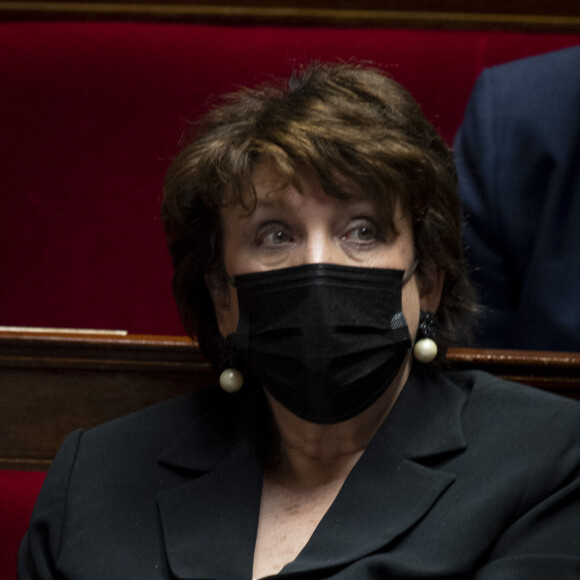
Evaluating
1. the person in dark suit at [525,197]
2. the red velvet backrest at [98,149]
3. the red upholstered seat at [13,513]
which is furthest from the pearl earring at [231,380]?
the red velvet backrest at [98,149]

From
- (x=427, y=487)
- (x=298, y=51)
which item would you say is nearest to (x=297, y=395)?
(x=427, y=487)

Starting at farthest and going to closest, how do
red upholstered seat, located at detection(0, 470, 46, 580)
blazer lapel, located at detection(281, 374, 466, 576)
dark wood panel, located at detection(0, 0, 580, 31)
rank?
dark wood panel, located at detection(0, 0, 580, 31), red upholstered seat, located at detection(0, 470, 46, 580), blazer lapel, located at detection(281, 374, 466, 576)

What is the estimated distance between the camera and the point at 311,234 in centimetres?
106

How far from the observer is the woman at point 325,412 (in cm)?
99

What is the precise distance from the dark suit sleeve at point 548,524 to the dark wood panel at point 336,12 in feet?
3.83

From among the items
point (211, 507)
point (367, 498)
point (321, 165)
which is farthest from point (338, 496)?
point (321, 165)

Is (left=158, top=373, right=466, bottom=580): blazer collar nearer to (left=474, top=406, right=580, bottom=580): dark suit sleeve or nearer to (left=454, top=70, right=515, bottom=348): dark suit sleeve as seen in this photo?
(left=474, top=406, right=580, bottom=580): dark suit sleeve

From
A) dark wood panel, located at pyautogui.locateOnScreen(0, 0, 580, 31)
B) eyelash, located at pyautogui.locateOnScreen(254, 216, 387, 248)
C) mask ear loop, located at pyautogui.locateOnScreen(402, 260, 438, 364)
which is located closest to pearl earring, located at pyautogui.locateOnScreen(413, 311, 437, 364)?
mask ear loop, located at pyautogui.locateOnScreen(402, 260, 438, 364)

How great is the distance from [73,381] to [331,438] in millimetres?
462

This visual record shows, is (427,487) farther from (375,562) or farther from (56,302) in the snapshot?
(56,302)

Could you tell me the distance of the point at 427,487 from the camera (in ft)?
3.38

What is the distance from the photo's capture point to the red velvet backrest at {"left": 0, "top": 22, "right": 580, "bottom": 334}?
1982mm

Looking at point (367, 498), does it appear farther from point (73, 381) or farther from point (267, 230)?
point (73, 381)

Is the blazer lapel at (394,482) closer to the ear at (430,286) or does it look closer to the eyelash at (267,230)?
the ear at (430,286)
